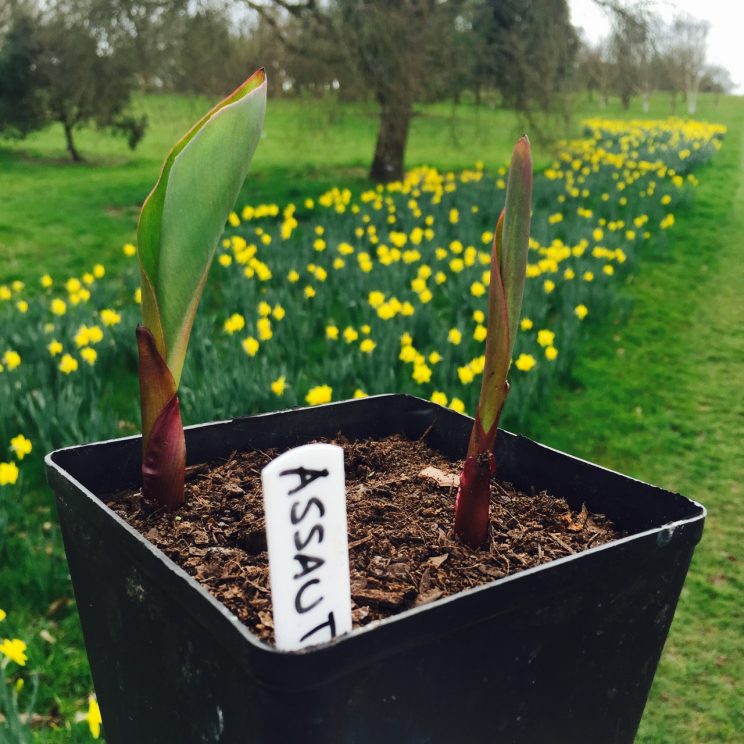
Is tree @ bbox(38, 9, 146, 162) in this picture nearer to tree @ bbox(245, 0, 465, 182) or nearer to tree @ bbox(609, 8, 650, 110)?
tree @ bbox(245, 0, 465, 182)

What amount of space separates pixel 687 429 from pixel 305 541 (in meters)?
3.05

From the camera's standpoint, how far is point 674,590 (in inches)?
39.9

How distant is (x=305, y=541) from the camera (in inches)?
27.2

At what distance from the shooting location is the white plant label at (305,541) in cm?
67

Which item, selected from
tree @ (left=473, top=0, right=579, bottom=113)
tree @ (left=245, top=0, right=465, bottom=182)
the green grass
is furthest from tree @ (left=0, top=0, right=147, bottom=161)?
tree @ (left=473, top=0, right=579, bottom=113)

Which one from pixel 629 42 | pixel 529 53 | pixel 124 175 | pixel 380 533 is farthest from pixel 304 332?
pixel 124 175

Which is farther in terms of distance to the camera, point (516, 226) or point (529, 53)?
point (529, 53)

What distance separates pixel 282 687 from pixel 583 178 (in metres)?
7.98

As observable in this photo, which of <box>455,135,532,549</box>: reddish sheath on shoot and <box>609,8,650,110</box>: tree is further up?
<box>609,8,650,110</box>: tree

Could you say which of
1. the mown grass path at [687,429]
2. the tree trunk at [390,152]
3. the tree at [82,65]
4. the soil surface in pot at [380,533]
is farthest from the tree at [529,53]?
the soil surface in pot at [380,533]

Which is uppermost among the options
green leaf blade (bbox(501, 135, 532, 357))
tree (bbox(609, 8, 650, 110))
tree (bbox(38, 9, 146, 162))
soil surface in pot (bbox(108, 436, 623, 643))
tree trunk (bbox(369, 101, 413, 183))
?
tree (bbox(609, 8, 650, 110))

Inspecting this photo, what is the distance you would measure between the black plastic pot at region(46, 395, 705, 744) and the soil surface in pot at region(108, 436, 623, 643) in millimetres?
55

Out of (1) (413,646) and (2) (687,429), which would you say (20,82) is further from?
(1) (413,646)

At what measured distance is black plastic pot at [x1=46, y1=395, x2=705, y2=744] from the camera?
713mm
